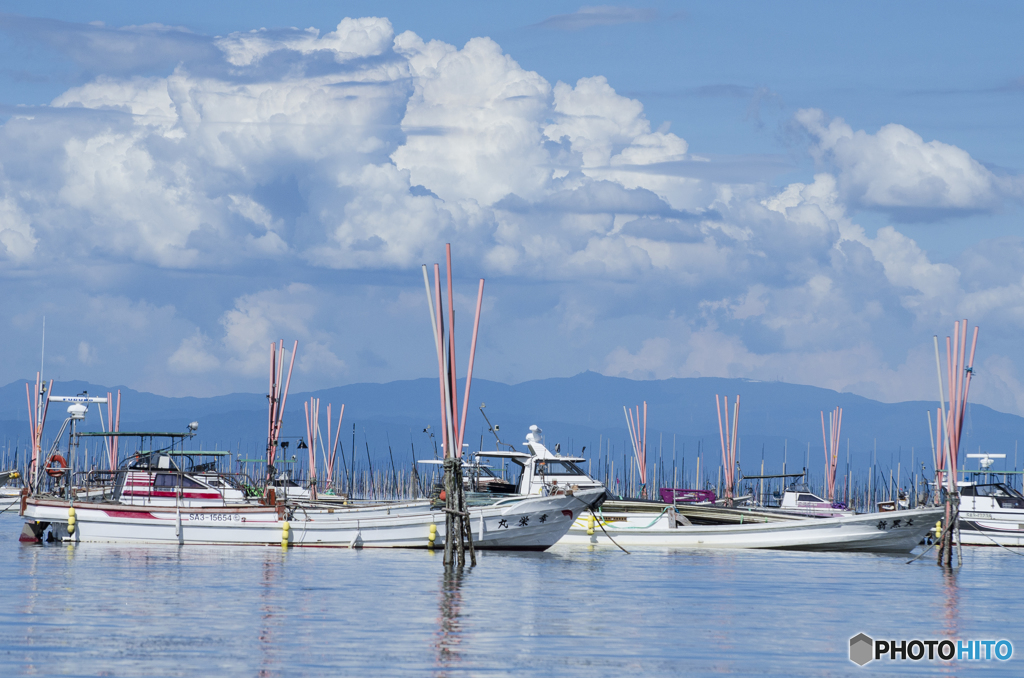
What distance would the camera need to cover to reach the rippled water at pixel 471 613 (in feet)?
74.5

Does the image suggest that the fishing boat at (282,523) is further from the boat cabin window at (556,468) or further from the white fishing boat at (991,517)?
the white fishing boat at (991,517)

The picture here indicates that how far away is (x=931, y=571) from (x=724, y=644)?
68.4 ft

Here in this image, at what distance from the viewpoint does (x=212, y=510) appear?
163ft

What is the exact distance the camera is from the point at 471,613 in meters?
29.1

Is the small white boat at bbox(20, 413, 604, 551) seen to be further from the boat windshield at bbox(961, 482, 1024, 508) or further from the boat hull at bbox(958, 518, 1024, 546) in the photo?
the boat windshield at bbox(961, 482, 1024, 508)

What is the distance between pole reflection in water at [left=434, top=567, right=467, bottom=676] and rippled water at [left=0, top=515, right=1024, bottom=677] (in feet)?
0.27

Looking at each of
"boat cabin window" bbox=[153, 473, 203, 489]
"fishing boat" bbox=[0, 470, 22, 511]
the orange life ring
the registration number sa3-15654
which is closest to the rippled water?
the registration number sa3-15654

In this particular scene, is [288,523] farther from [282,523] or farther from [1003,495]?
[1003,495]

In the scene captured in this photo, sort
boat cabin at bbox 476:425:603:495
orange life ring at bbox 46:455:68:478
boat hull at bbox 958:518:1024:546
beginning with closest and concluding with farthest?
boat cabin at bbox 476:425:603:495, orange life ring at bbox 46:455:68:478, boat hull at bbox 958:518:1024:546

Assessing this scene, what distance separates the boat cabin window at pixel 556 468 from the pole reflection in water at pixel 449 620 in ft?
50.2

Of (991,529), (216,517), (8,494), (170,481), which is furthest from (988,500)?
(8,494)

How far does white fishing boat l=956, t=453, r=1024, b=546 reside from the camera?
57.8 meters

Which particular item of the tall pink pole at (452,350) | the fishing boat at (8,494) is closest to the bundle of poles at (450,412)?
the tall pink pole at (452,350)

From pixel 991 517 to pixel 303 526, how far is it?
29.0 metres
